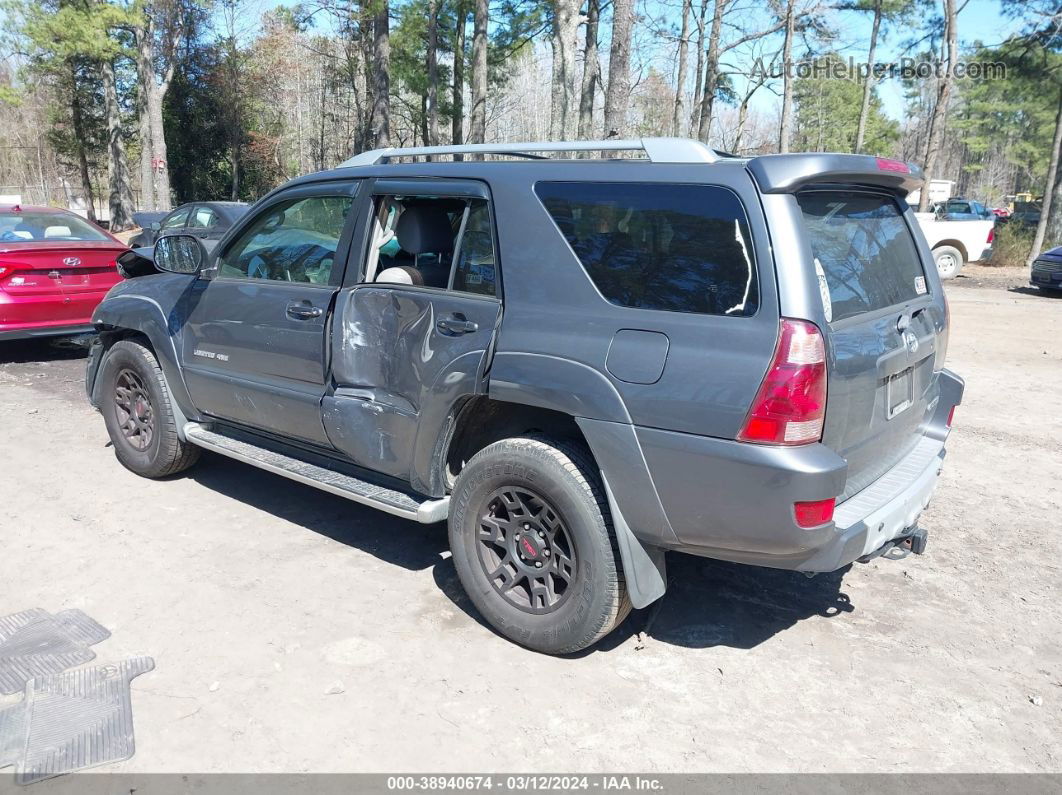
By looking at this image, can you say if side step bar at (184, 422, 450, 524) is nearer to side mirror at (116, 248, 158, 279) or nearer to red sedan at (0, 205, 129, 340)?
side mirror at (116, 248, 158, 279)

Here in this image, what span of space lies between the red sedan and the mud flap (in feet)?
24.0

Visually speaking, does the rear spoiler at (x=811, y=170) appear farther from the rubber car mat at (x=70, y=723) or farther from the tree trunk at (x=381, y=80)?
the tree trunk at (x=381, y=80)

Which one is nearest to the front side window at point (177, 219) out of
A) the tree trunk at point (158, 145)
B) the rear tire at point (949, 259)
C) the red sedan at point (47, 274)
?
the red sedan at point (47, 274)

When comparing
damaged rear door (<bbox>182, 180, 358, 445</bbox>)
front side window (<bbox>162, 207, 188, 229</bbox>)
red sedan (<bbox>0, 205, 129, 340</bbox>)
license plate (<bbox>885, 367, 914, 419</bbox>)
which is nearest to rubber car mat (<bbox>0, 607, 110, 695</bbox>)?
damaged rear door (<bbox>182, 180, 358, 445</bbox>)

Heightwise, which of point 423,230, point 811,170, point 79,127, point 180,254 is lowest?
point 180,254

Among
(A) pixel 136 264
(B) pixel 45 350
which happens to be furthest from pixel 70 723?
(B) pixel 45 350

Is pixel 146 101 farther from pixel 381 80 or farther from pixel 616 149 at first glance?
pixel 616 149

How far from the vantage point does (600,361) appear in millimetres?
3186

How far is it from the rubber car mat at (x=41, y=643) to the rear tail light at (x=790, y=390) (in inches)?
110

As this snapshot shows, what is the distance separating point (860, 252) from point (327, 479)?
269 centimetres

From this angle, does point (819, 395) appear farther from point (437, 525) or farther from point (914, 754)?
point (437, 525)

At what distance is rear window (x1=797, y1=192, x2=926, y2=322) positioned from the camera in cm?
317

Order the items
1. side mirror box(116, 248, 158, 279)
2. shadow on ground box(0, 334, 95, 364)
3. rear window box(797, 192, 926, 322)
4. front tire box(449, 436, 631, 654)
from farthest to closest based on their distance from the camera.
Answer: shadow on ground box(0, 334, 95, 364)
side mirror box(116, 248, 158, 279)
front tire box(449, 436, 631, 654)
rear window box(797, 192, 926, 322)

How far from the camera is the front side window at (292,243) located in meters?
4.40
